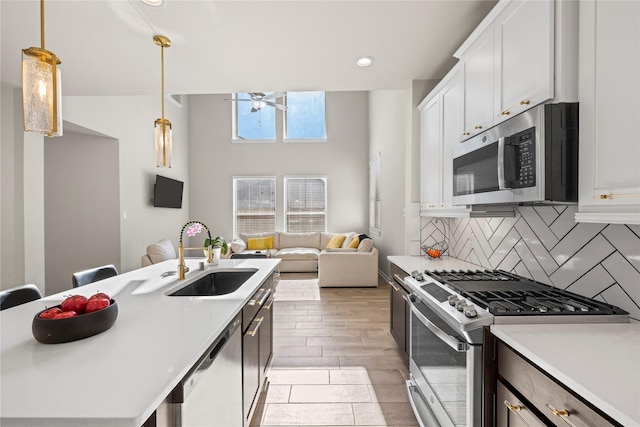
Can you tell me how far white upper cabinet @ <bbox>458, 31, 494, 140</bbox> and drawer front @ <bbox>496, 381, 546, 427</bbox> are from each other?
4.31 ft

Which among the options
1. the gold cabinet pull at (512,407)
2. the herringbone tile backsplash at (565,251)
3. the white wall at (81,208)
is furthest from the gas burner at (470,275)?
the white wall at (81,208)

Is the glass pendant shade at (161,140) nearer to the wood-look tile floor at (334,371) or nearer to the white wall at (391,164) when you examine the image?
the wood-look tile floor at (334,371)

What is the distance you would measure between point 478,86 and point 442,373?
1.63 m

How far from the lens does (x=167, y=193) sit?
633cm

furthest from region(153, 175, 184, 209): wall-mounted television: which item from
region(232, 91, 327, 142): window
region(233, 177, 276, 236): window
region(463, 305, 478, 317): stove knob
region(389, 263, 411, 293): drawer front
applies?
region(463, 305, 478, 317): stove knob

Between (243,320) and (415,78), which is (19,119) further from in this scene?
(415,78)

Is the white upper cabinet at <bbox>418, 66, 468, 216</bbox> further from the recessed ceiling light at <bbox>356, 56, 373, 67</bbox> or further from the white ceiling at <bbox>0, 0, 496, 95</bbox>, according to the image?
the recessed ceiling light at <bbox>356, 56, 373, 67</bbox>

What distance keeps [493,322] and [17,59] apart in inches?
162

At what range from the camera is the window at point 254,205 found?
7895 millimetres

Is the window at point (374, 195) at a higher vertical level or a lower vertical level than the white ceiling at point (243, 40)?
lower

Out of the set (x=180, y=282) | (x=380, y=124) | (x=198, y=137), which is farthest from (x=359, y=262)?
(x=198, y=137)

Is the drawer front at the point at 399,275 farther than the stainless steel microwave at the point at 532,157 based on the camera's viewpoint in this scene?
Yes

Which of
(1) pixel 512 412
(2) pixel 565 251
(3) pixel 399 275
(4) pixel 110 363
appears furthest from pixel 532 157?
(4) pixel 110 363

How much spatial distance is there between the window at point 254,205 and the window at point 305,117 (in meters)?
1.45
